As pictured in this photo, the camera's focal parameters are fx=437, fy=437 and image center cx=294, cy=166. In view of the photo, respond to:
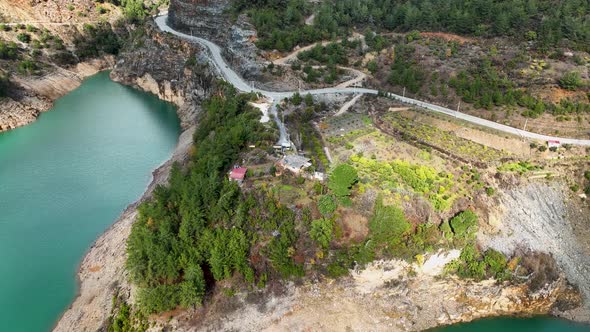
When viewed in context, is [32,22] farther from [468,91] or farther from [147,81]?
[468,91]

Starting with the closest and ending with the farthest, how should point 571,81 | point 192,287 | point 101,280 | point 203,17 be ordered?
point 192,287 → point 101,280 → point 571,81 → point 203,17

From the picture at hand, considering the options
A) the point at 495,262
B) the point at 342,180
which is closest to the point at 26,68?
the point at 342,180

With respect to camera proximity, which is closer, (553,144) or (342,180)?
(342,180)

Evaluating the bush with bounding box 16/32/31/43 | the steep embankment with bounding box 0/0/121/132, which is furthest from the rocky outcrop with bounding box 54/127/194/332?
the bush with bounding box 16/32/31/43

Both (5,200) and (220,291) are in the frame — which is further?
(5,200)

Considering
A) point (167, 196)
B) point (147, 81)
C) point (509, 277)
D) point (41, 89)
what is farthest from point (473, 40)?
point (41, 89)

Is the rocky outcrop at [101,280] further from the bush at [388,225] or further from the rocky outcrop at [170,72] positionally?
the rocky outcrop at [170,72]

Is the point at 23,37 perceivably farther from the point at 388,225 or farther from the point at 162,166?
the point at 388,225
